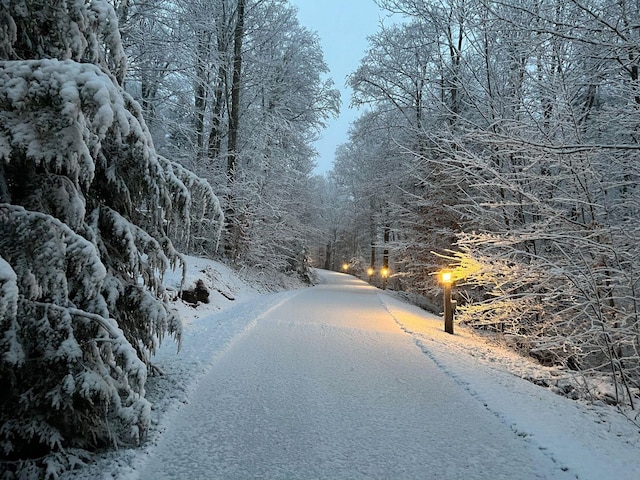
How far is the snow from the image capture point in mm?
2672

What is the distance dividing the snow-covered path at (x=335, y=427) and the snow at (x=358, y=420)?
0.5 inches

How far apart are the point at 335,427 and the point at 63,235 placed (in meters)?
2.57

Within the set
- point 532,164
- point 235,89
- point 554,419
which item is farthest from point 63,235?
point 235,89

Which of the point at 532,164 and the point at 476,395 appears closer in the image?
the point at 532,164

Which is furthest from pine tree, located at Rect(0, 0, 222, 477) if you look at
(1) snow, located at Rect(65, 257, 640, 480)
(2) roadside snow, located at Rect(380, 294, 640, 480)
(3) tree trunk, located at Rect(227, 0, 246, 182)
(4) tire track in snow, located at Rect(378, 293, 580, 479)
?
(3) tree trunk, located at Rect(227, 0, 246, 182)

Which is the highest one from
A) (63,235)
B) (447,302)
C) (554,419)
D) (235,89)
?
(235,89)

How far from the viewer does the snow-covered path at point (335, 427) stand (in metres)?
2.66

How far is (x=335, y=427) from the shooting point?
330 centimetres

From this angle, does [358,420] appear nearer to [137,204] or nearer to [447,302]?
[137,204]

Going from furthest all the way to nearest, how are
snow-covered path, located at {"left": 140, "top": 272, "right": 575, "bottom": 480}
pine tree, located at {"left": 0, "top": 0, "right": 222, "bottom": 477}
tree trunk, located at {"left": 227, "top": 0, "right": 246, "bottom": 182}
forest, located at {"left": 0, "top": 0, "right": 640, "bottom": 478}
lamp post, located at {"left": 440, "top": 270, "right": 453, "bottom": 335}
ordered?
1. tree trunk, located at {"left": 227, "top": 0, "right": 246, "bottom": 182}
2. lamp post, located at {"left": 440, "top": 270, "right": 453, "bottom": 335}
3. snow-covered path, located at {"left": 140, "top": 272, "right": 575, "bottom": 480}
4. forest, located at {"left": 0, "top": 0, "right": 640, "bottom": 478}
5. pine tree, located at {"left": 0, "top": 0, "right": 222, "bottom": 477}

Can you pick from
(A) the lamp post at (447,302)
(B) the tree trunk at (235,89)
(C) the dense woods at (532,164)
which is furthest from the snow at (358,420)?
(B) the tree trunk at (235,89)

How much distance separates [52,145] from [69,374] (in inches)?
52.4

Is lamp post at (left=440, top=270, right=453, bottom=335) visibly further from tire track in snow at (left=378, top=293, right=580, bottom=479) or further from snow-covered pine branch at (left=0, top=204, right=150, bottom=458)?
snow-covered pine branch at (left=0, top=204, right=150, bottom=458)

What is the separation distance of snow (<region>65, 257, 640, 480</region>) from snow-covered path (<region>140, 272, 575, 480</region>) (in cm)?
1
